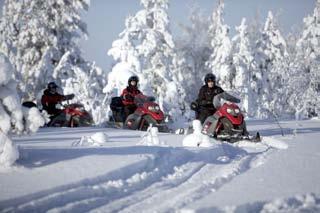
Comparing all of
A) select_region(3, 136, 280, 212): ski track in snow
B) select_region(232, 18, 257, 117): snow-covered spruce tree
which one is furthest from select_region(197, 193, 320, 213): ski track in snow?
select_region(232, 18, 257, 117): snow-covered spruce tree

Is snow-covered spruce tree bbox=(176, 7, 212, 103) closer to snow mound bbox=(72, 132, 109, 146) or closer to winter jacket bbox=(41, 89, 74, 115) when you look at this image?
winter jacket bbox=(41, 89, 74, 115)

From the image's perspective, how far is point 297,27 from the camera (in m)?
43.8

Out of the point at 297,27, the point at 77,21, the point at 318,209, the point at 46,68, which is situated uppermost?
the point at 297,27

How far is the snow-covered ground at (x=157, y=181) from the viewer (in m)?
4.45

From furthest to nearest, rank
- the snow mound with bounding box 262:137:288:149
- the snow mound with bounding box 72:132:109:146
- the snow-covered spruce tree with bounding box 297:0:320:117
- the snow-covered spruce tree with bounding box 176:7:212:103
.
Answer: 1. the snow-covered spruce tree with bounding box 176:7:212:103
2. the snow-covered spruce tree with bounding box 297:0:320:117
3. the snow mound with bounding box 262:137:288:149
4. the snow mound with bounding box 72:132:109:146

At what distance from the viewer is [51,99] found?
1570 cm

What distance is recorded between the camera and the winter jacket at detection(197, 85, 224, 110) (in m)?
12.1

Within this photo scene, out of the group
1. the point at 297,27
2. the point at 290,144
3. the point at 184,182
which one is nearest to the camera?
the point at 184,182

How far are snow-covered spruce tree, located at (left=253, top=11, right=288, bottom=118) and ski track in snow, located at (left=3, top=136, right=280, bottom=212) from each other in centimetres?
2627

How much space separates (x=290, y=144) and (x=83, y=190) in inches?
245

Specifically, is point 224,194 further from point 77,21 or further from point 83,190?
point 77,21

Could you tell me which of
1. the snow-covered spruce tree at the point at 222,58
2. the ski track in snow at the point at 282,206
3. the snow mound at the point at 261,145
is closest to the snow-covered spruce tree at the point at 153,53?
the snow-covered spruce tree at the point at 222,58

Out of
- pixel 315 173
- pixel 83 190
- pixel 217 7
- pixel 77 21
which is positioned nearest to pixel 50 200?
pixel 83 190

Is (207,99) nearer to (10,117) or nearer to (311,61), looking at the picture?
(10,117)
